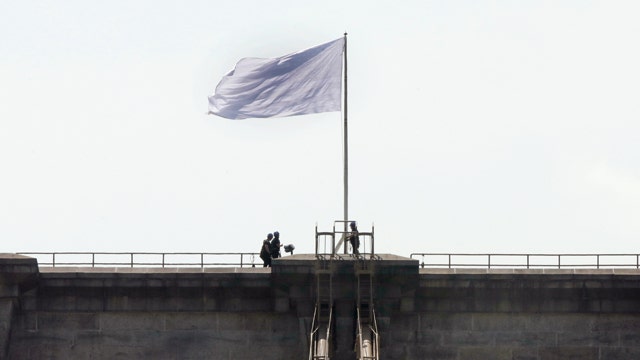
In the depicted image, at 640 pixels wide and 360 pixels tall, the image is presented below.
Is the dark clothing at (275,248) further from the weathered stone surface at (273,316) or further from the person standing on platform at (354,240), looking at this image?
the person standing on platform at (354,240)

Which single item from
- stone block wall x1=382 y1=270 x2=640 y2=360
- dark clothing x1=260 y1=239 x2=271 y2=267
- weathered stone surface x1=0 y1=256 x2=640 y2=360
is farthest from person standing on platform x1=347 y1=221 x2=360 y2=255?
dark clothing x1=260 y1=239 x2=271 y2=267

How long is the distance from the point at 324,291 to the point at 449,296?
4235mm

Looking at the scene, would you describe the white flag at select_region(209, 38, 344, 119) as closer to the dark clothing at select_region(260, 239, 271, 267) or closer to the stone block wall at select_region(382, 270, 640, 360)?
the dark clothing at select_region(260, 239, 271, 267)

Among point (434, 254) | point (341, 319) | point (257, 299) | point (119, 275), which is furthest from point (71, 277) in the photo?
point (434, 254)

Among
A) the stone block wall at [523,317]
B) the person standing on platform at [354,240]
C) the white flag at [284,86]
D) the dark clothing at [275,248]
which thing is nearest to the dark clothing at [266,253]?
the dark clothing at [275,248]

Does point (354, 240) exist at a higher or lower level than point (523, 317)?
higher

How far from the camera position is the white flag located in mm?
48750

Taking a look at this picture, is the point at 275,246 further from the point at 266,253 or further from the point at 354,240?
the point at 354,240

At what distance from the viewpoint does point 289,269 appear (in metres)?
44.8

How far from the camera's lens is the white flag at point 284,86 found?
48.8 metres

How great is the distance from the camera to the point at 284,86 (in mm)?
49094

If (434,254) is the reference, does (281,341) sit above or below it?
below

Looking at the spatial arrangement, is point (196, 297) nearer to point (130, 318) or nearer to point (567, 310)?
point (130, 318)

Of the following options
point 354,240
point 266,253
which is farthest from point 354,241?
point 266,253
